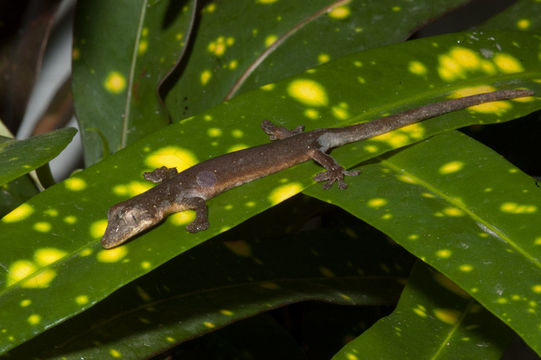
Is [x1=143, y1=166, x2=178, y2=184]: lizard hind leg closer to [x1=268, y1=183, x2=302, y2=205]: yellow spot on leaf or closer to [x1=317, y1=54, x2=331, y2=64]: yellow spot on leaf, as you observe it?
[x1=268, y1=183, x2=302, y2=205]: yellow spot on leaf

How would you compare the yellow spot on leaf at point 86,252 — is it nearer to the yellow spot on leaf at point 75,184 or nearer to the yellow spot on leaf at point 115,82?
the yellow spot on leaf at point 75,184

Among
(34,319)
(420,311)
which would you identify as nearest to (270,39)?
(420,311)

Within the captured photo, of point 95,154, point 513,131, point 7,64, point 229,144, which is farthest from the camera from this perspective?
point 7,64

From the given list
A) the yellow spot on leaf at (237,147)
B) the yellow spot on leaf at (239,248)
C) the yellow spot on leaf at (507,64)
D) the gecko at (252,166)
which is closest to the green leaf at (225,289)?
the yellow spot on leaf at (239,248)

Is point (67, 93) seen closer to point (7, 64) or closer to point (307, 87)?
point (7, 64)

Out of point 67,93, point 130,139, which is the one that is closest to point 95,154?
point 130,139

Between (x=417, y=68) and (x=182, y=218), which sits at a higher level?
(x=417, y=68)

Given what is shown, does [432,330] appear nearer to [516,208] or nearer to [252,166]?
[516,208]
